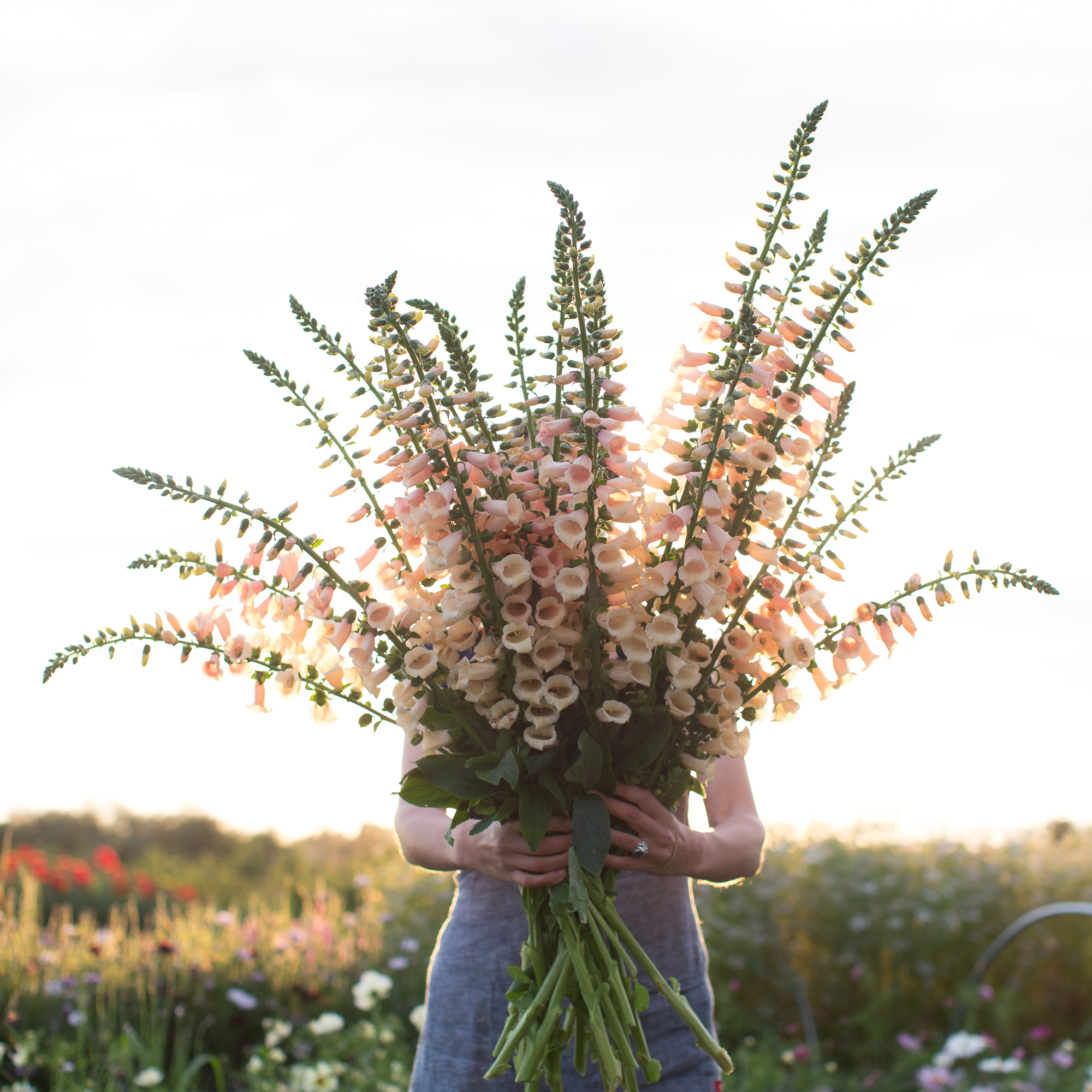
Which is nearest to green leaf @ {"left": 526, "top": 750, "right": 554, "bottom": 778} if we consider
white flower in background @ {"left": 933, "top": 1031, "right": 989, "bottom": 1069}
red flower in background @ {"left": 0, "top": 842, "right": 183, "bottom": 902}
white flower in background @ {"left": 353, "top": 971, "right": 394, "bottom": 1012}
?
white flower in background @ {"left": 353, "top": 971, "right": 394, "bottom": 1012}

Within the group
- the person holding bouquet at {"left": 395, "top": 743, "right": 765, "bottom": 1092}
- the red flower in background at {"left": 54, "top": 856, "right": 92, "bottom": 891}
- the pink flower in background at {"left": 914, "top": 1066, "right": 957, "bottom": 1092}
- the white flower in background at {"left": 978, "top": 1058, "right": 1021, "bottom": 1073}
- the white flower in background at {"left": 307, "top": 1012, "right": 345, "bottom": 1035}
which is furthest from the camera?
the red flower in background at {"left": 54, "top": 856, "right": 92, "bottom": 891}

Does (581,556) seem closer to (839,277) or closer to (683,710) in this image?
(683,710)

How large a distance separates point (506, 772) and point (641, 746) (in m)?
0.21

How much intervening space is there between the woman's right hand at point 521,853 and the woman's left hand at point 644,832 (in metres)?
0.08

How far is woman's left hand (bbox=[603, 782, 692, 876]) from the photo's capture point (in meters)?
1.41

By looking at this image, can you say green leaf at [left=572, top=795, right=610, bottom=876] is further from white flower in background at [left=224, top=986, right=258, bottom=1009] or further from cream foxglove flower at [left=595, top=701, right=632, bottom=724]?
white flower in background at [left=224, top=986, right=258, bottom=1009]

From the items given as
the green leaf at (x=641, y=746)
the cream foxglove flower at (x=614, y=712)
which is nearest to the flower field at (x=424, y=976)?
the green leaf at (x=641, y=746)

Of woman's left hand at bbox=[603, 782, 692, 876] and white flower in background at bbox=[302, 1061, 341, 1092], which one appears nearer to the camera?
woman's left hand at bbox=[603, 782, 692, 876]

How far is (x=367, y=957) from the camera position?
4.90m

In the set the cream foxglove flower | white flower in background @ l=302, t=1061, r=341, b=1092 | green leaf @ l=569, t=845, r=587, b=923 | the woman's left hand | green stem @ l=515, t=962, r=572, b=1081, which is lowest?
white flower in background @ l=302, t=1061, r=341, b=1092

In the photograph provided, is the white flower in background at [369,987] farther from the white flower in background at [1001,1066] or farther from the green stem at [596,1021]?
the green stem at [596,1021]

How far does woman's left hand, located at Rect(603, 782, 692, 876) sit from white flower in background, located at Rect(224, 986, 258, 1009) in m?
3.05

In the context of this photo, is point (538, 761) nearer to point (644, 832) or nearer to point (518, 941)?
point (644, 832)

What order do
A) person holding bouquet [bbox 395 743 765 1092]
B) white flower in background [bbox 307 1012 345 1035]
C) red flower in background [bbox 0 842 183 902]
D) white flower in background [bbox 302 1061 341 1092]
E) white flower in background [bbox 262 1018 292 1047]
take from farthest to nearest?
red flower in background [bbox 0 842 183 902] < white flower in background [bbox 262 1018 292 1047] < white flower in background [bbox 307 1012 345 1035] < white flower in background [bbox 302 1061 341 1092] < person holding bouquet [bbox 395 743 765 1092]
